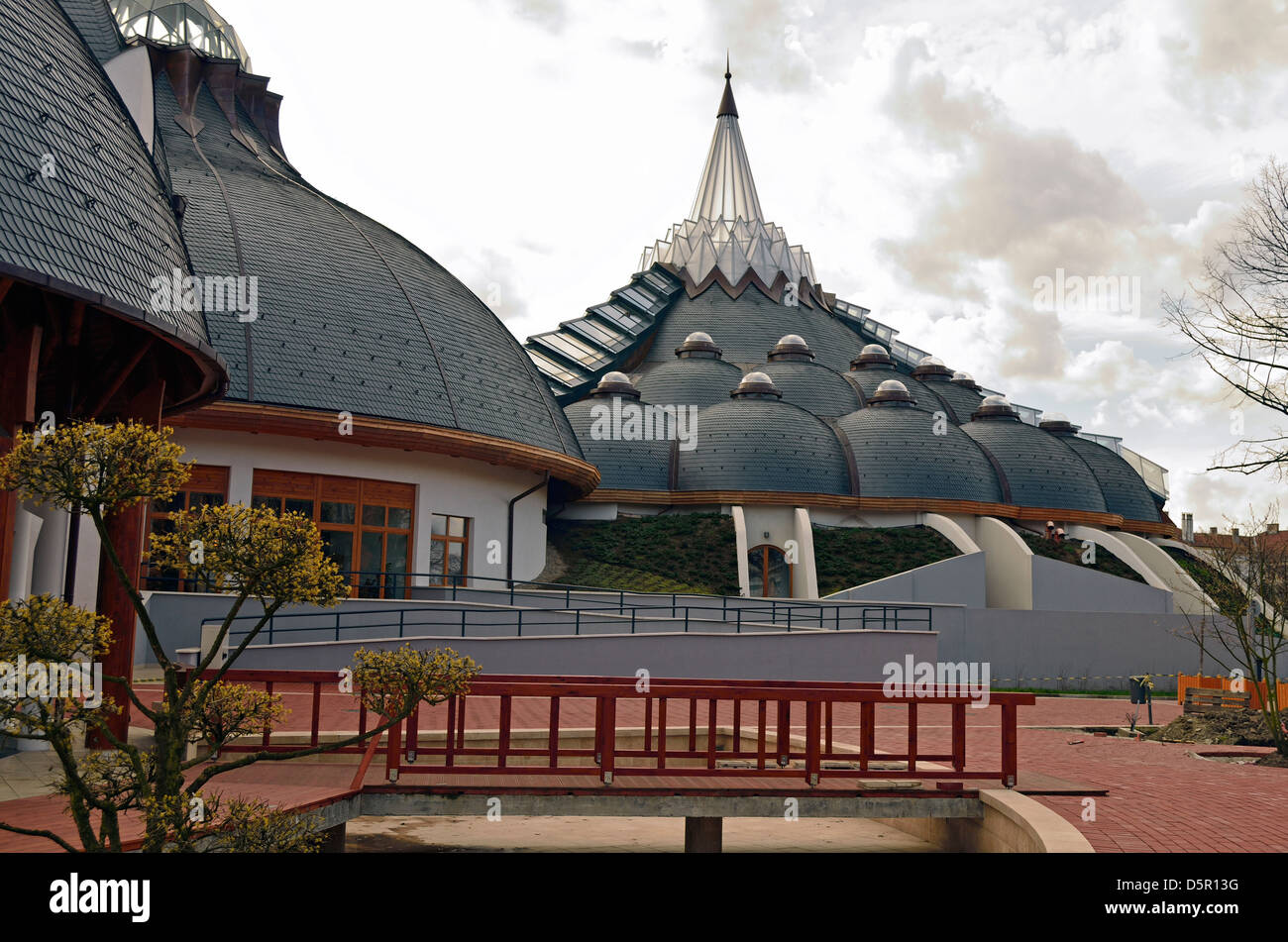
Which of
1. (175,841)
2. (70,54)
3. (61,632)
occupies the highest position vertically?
(70,54)

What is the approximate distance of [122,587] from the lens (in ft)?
43.5

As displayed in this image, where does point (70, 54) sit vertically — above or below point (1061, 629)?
above

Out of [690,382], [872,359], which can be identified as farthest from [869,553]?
[872,359]

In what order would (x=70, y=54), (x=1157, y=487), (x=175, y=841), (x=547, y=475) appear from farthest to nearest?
(x=1157, y=487)
(x=547, y=475)
(x=70, y=54)
(x=175, y=841)

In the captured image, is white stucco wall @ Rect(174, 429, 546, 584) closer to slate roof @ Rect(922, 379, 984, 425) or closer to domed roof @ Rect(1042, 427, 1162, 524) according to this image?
domed roof @ Rect(1042, 427, 1162, 524)

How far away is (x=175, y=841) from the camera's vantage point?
22.0 feet

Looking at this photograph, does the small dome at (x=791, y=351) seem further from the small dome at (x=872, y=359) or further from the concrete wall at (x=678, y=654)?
the concrete wall at (x=678, y=654)

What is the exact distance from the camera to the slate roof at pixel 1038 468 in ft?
163

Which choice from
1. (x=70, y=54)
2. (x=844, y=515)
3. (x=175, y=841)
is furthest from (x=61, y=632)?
(x=844, y=515)

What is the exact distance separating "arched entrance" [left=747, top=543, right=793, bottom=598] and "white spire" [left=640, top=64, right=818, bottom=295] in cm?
3379

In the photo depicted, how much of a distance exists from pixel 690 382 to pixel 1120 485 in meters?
20.9

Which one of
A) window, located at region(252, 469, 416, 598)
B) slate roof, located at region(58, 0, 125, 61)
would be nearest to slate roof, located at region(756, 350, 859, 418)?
window, located at region(252, 469, 416, 598)

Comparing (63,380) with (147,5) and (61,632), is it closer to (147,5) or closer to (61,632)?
(61,632)
